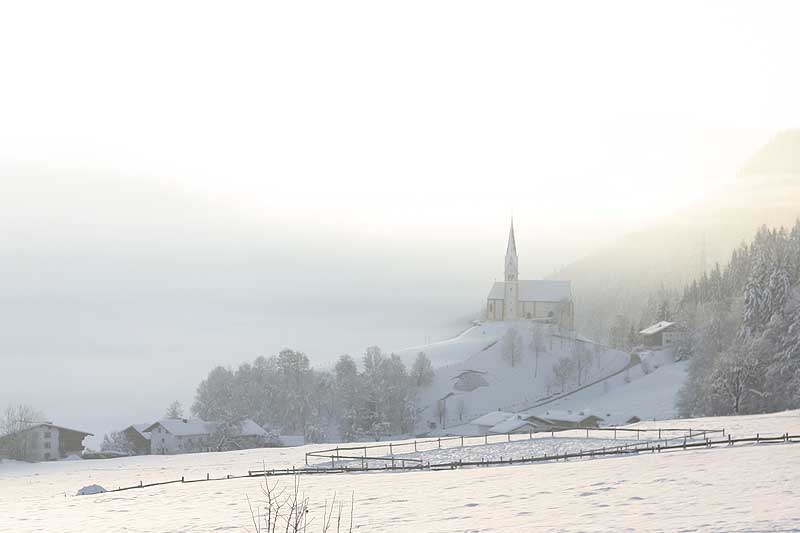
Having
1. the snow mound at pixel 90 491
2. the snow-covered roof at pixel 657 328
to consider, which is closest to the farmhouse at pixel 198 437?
the snow mound at pixel 90 491

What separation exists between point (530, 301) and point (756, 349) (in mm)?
108717

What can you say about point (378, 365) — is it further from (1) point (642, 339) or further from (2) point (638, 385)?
(1) point (642, 339)

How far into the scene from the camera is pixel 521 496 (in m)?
31.6

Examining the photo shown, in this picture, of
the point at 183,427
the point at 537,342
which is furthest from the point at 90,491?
the point at 537,342

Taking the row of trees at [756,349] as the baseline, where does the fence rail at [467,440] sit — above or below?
below

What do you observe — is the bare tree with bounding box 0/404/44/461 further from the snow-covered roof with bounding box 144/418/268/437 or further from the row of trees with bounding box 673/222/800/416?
the row of trees with bounding box 673/222/800/416

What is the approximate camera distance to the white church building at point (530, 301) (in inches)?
7333

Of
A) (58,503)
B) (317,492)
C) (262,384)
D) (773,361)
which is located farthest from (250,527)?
(262,384)

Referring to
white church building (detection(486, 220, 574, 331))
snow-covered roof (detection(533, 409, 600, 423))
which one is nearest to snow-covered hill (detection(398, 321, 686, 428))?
snow-covered roof (detection(533, 409, 600, 423))

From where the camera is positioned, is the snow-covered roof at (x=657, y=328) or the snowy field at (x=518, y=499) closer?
the snowy field at (x=518, y=499)

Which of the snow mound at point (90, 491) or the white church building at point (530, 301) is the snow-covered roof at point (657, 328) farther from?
the snow mound at point (90, 491)

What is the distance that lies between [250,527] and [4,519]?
11.9 meters

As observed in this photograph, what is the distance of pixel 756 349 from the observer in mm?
81000

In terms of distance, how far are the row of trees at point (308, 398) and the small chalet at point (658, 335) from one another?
151 feet
